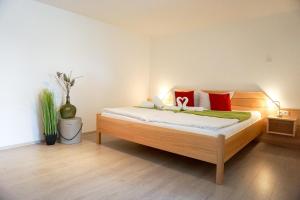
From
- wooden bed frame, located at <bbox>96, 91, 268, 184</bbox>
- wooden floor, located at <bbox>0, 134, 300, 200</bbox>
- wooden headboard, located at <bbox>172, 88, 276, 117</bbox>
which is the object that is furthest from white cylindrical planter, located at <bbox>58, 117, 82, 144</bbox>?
wooden headboard, located at <bbox>172, 88, 276, 117</bbox>

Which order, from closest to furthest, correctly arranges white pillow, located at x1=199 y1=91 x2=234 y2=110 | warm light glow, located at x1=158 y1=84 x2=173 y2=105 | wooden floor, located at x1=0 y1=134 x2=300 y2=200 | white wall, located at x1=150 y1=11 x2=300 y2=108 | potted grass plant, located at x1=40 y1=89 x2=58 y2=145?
wooden floor, located at x1=0 y1=134 x2=300 y2=200
potted grass plant, located at x1=40 y1=89 x2=58 y2=145
white wall, located at x1=150 y1=11 x2=300 y2=108
white pillow, located at x1=199 y1=91 x2=234 y2=110
warm light glow, located at x1=158 y1=84 x2=173 y2=105

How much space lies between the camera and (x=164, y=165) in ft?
8.64

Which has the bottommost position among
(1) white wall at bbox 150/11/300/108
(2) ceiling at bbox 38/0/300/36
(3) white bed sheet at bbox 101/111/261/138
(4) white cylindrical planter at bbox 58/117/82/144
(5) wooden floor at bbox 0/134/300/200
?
(5) wooden floor at bbox 0/134/300/200

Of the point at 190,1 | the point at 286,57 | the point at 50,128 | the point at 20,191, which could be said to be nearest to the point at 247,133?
the point at 286,57

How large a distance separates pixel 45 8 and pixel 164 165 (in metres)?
3.07

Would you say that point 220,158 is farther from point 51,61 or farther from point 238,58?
point 51,61

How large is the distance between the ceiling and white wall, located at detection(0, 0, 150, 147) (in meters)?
0.30

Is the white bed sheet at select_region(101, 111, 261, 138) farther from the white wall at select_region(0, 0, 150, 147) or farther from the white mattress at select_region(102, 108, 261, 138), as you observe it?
the white wall at select_region(0, 0, 150, 147)

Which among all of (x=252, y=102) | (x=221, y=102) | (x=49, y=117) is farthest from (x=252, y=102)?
(x=49, y=117)

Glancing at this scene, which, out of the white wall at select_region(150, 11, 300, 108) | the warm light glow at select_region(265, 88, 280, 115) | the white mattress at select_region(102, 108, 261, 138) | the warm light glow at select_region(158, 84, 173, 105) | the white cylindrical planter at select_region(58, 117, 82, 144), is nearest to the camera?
the white mattress at select_region(102, 108, 261, 138)

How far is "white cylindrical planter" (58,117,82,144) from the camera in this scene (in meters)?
3.39

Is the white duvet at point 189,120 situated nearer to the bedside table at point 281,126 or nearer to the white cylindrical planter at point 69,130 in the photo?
the white cylindrical planter at point 69,130

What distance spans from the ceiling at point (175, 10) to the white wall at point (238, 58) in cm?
26

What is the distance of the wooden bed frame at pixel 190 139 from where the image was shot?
2.19 meters
